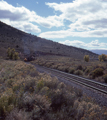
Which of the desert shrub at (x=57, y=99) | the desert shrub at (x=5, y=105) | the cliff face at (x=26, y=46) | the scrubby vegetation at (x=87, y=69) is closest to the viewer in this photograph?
the desert shrub at (x=5, y=105)

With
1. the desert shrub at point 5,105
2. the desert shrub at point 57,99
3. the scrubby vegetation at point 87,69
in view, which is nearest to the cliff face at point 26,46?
the scrubby vegetation at point 87,69

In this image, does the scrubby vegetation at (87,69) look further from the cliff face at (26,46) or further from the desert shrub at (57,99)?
the cliff face at (26,46)

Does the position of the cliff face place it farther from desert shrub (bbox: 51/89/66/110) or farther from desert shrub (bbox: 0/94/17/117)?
desert shrub (bbox: 0/94/17/117)

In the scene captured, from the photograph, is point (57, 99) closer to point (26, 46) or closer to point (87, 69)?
point (87, 69)

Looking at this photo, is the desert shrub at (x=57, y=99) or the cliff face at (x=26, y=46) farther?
the cliff face at (x=26, y=46)

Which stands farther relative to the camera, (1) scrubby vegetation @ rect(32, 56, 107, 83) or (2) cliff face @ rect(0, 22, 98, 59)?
(2) cliff face @ rect(0, 22, 98, 59)

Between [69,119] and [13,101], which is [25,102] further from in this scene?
[69,119]

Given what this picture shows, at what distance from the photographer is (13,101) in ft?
16.3

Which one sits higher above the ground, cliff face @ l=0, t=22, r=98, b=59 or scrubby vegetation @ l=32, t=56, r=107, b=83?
cliff face @ l=0, t=22, r=98, b=59

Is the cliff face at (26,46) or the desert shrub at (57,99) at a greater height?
the cliff face at (26,46)

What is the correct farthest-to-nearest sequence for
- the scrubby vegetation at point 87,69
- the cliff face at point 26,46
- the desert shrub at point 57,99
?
the cliff face at point 26,46 → the scrubby vegetation at point 87,69 → the desert shrub at point 57,99

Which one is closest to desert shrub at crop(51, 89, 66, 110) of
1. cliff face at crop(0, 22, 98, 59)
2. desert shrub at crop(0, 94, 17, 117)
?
desert shrub at crop(0, 94, 17, 117)

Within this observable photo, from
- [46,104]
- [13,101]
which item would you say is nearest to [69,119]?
[46,104]

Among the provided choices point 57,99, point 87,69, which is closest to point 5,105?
point 57,99
